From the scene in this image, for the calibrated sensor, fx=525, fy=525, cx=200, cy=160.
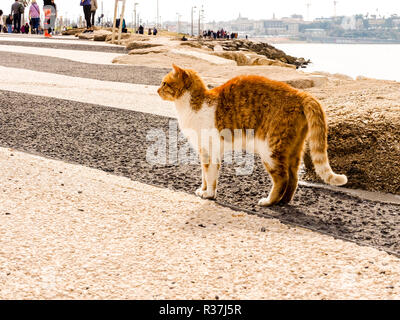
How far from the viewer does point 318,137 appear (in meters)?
3.91

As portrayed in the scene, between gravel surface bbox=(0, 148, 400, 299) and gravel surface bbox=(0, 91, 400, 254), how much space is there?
336mm

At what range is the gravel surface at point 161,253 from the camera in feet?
9.41

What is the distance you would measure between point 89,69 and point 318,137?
34.6 ft

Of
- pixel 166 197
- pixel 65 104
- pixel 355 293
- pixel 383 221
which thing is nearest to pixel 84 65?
pixel 65 104

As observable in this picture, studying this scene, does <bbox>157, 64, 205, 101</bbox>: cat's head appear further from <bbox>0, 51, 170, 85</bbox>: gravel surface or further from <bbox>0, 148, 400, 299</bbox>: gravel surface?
<bbox>0, 51, 170, 85</bbox>: gravel surface

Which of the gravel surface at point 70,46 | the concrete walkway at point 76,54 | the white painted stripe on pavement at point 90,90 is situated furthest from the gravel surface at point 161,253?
the gravel surface at point 70,46

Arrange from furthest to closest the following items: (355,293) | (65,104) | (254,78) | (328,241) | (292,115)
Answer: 1. (65,104)
2. (254,78)
3. (292,115)
4. (328,241)
5. (355,293)

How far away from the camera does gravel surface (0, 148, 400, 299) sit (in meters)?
2.87

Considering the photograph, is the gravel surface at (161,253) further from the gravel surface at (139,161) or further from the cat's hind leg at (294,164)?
the cat's hind leg at (294,164)

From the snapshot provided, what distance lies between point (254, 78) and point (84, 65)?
10.8 meters

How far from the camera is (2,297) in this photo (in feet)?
9.00
